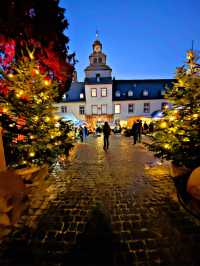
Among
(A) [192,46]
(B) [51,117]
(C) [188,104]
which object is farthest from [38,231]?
(A) [192,46]

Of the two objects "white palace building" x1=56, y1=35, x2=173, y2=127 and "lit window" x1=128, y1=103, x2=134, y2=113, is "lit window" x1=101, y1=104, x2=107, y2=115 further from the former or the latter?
"lit window" x1=128, y1=103, x2=134, y2=113

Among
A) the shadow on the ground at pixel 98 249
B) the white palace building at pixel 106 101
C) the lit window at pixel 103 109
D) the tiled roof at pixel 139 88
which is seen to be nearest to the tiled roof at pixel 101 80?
the white palace building at pixel 106 101

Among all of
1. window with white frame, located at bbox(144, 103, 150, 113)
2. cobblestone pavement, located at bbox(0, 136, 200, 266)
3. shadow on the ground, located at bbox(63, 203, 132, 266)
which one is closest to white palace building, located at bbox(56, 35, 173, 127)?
window with white frame, located at bbox(144, 103, 150, 113)

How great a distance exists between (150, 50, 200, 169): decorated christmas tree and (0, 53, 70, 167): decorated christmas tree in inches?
163

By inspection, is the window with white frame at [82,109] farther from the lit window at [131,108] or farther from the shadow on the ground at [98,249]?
the shadow on the ground at [98,249]

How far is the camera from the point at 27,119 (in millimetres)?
5641

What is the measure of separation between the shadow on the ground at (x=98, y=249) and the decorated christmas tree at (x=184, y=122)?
134 inches

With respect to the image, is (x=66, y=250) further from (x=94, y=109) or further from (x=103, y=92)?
(x=103, y=92)

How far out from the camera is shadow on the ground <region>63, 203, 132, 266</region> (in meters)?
2.40

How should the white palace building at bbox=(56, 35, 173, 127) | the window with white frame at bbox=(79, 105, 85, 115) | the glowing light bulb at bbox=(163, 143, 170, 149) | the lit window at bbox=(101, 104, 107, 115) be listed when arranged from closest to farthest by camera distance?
the glowing light bulb at bbox=(163, 143, 170, 149), the white palace building at bbox=(56, 35, 173, 127), the lit window at bbox=(101, 104, 107, 115), the window with white frame at bbox=(79, 105, 85, 115)

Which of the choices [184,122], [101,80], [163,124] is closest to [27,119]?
[163,124]

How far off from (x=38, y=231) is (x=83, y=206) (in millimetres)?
1181

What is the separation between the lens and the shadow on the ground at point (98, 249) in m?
2.40

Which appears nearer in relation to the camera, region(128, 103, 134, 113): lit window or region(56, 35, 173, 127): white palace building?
region(56, 35, 173, 127): white palace building
